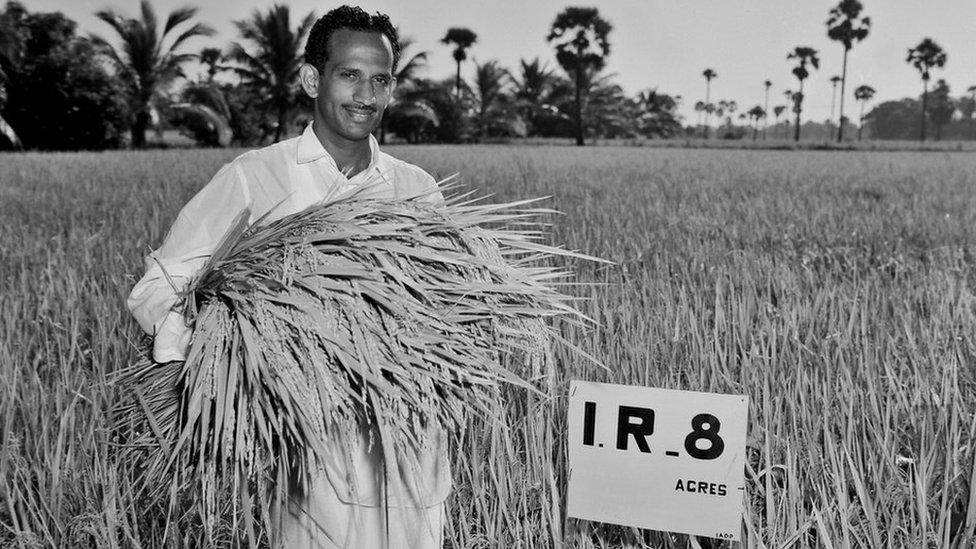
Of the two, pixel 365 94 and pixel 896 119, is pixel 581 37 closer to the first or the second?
pixel 365 94

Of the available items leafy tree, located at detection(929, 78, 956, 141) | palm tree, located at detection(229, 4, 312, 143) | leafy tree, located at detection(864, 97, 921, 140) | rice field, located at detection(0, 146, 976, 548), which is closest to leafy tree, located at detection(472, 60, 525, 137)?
palm tree, located at detection(229, 4, 312, 143)

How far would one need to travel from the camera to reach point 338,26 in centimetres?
129

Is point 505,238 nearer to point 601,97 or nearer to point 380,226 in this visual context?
point 380,226

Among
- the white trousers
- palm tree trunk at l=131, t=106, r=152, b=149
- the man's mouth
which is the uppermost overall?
palm tree trunk at l=131, t=106, r=152, b=149

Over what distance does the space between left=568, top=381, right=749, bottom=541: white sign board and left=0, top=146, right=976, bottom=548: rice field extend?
0.07 m

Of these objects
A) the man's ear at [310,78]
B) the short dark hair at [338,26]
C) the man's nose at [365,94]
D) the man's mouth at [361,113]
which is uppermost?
the short dark hair at [338,26]

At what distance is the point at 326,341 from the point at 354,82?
1.69 feet

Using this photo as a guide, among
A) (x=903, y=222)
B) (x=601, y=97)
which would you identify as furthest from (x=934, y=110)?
(x=903, y=222)

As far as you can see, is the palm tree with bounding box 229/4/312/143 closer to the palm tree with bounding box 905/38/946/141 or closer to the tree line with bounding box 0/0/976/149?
the tree line with bounding box 0/0/976/149

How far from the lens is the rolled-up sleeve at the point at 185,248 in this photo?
107cm

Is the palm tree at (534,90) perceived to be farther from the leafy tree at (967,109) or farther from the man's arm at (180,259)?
the leafy tree at (967,109)

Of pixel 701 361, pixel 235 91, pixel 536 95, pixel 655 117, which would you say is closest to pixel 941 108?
pixel 655 117

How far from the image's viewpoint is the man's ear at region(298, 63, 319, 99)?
53.4 inches

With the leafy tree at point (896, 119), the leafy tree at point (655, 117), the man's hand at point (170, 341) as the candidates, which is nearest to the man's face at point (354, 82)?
the man's hand at point (170, 341)
